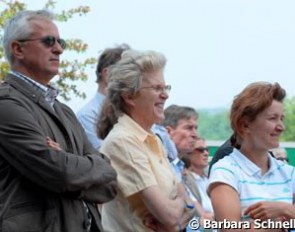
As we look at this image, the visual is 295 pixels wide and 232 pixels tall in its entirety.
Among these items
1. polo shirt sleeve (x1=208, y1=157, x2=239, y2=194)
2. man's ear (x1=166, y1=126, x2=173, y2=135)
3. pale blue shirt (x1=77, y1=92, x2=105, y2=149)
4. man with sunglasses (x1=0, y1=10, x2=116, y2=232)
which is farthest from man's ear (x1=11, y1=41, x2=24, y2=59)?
man's ear (x1=166, y1=126, x2=173, y2=135)

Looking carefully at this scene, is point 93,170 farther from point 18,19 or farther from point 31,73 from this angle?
point 18,19

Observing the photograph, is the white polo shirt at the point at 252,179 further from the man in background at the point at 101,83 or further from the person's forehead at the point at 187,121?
the person's forehead at the point at 187,121

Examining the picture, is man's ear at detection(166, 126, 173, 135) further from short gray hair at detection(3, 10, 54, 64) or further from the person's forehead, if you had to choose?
short gray hair at detection(3, 10, 54, 64)

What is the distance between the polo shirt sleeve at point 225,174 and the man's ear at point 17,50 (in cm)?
122

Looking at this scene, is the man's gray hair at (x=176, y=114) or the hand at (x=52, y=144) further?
the man's gray hair at (x=176, y=114)

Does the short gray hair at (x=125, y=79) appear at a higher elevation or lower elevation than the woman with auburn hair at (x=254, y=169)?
higher

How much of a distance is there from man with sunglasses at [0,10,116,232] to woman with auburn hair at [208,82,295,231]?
620 millimetres

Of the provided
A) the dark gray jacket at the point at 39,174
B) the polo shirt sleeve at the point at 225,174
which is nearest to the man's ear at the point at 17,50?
the dark gray jacket at the point at 39,174

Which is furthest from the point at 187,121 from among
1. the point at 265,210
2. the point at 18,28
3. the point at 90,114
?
the point at 18,28

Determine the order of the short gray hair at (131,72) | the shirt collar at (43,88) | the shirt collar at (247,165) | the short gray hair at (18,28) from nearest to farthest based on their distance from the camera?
the shirt collar at (43,88)
the short gray hair at (18,28)
the shirt collar at (247,165)
the short gray hair at (131,72)

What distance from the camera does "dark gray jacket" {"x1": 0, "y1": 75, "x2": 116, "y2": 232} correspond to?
3.48 metres

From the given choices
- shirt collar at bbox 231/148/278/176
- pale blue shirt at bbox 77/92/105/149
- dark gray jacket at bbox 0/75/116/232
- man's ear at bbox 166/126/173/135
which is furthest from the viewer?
man's ear at bbox 166/126/173/135

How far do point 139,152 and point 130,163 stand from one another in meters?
0.09

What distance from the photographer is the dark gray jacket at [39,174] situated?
3.48 meters
